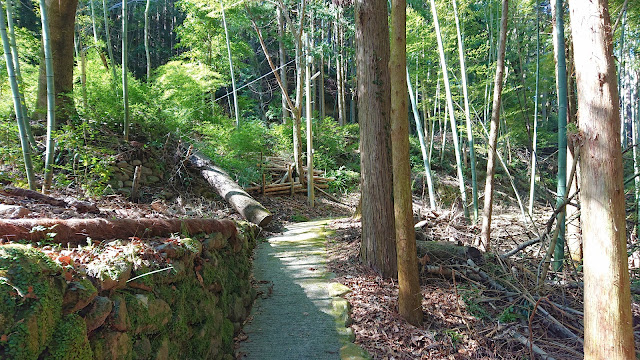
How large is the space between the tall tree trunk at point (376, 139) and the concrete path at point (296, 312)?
766mm

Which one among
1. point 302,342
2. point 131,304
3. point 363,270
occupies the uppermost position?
point 131,304

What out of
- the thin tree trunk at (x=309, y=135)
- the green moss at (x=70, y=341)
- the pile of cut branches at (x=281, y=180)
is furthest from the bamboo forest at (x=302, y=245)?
the thin tree trunk at (x=309, y=135)

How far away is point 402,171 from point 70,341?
290cm

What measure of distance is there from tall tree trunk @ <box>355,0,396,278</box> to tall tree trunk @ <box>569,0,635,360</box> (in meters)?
2.59

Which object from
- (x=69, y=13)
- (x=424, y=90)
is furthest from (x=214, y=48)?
(x=69, y=13)

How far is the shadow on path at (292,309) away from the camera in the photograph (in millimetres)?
3562

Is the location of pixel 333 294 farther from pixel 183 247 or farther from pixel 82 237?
pixel 82 237

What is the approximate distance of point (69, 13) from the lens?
21.3ft

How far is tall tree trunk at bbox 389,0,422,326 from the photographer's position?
355 centimetres

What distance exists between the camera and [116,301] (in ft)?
5.96

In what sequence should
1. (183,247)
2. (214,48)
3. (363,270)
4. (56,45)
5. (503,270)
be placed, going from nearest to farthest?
(183,247) < (503,270) < (363,270) < (56,45) < (214,48)

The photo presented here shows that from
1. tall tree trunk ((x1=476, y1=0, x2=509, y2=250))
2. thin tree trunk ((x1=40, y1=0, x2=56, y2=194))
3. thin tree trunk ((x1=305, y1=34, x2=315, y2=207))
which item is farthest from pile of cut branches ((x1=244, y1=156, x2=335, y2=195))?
thin tree trunk ((x1=40, y1=0, x2=56, y2=194))

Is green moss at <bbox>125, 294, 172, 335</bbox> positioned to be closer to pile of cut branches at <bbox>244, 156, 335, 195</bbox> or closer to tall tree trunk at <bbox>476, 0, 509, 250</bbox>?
tall tree trunk at <bbox>476, 0, 509, 250</bbox>

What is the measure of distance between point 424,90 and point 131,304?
17722 mm
